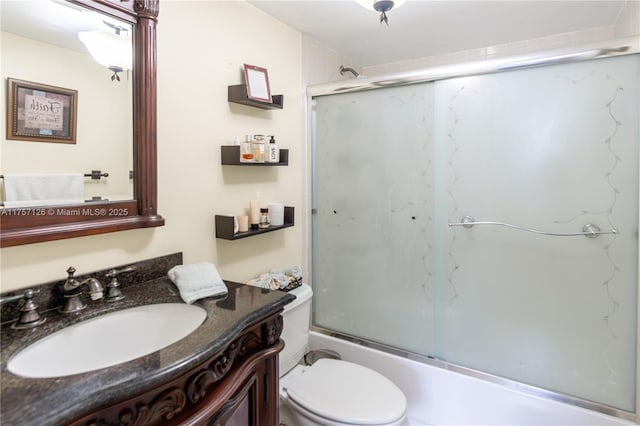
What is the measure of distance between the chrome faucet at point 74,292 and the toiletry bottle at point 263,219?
818 mm

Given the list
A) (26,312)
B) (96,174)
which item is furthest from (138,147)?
(26,312)

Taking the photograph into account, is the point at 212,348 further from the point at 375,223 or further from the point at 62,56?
the point at 375,223

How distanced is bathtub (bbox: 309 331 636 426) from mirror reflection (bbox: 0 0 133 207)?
168 cm

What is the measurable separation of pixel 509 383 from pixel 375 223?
107cm

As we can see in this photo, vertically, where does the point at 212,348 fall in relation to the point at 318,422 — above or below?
above

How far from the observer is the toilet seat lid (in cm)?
135

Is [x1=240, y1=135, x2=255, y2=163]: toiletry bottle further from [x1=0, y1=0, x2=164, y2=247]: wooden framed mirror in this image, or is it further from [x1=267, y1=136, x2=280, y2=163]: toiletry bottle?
[x1=0, y1=0, x2=164, y2=247]: wooden framed mirror

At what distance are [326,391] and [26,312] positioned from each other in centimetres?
109

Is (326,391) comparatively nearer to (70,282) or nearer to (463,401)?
(463,401)

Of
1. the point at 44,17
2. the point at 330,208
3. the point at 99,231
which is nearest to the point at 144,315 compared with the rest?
the point at 99,231

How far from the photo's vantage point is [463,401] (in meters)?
1.86

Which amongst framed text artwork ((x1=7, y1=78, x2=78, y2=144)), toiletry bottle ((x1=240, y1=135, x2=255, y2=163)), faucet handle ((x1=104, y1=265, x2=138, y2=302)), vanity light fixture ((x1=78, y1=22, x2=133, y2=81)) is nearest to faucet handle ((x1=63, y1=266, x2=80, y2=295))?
faucet handle ((x1=104, y1=265, x2=138, y2=302))

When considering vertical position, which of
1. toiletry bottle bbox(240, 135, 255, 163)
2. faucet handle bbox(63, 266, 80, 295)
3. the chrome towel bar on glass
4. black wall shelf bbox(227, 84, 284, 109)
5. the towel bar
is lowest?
faucet handle bbox(63, 266, 80, 295)

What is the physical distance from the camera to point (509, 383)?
180 centimetres
